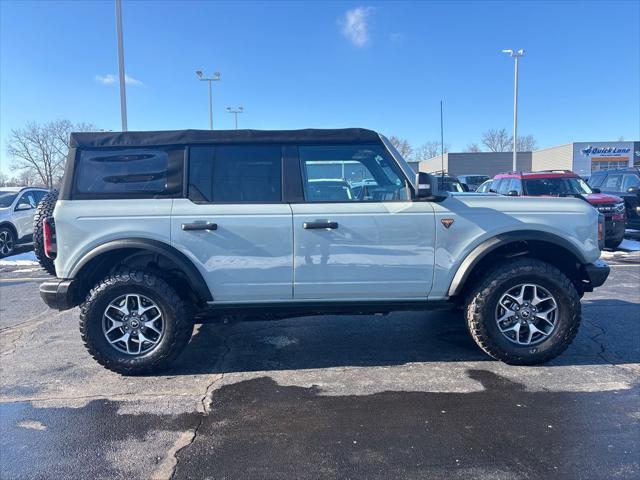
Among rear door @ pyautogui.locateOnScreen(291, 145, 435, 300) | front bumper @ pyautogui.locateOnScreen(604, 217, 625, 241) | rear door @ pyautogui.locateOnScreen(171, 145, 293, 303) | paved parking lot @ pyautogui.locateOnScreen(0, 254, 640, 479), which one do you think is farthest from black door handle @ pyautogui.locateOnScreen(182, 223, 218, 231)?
front bumper @ pyautogui.locateOnScreen(604, 217, 625, 241)

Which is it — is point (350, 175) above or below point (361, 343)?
above

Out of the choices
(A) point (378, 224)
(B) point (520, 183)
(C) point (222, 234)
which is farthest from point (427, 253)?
(B) point (520, 183)

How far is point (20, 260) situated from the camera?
35.4 feet

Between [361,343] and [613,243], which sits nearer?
[361,343]

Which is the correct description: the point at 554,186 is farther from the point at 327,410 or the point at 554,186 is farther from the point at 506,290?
the point at 327,410

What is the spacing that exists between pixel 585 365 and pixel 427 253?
176 cm

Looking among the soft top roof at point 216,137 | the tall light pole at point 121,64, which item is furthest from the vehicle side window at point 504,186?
the tall light pole at point 121,64

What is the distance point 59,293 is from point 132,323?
2.06 feet

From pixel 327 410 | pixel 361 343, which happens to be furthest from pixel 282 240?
pixel 361 343

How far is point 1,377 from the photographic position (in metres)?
3.93

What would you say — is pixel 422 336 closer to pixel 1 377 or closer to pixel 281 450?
pixel 281 450

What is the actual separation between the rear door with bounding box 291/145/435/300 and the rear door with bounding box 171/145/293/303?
0.16 metres

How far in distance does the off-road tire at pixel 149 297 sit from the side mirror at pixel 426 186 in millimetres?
2234

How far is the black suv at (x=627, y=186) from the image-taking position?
38.6 feet
